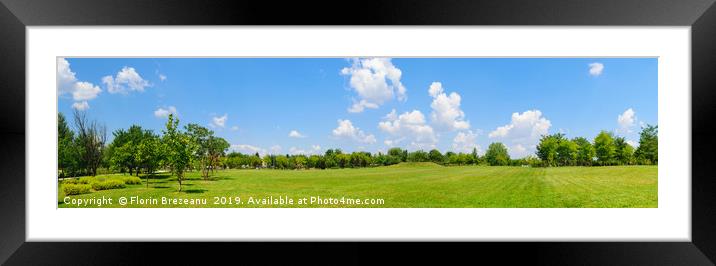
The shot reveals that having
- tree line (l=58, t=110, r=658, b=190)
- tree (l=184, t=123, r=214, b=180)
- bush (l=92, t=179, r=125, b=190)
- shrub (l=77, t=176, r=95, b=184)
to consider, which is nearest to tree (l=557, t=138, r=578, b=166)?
tree line (l=58, t=110, r=658, b=190)

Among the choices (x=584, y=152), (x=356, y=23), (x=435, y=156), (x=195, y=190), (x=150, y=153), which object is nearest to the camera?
(x=356, y=23)

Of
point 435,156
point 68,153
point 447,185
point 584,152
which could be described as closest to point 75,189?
point 68,153

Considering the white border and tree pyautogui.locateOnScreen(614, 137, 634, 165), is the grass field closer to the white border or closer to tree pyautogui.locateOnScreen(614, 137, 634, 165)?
tree pyautogui.locateOnScreen(614, 137, 634, 165)

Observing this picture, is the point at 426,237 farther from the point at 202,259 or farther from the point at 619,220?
the point at 202,259

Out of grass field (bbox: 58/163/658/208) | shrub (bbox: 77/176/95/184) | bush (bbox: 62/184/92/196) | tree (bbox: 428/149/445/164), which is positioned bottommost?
grass field (bbox: 58/163/658/208)

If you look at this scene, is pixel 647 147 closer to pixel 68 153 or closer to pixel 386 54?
pixel 386 54

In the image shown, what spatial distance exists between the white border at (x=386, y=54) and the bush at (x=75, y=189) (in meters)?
2.64

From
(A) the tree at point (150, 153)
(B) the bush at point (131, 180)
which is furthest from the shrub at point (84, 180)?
(A) the tree at point (150, 153)

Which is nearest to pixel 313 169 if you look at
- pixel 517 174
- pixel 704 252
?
pixel 517 174

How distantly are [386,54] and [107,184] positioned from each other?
14.4 ft

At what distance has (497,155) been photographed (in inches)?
240

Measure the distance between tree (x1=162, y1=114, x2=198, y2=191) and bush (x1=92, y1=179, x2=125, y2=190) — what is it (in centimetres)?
63

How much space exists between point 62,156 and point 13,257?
2890 millimetres

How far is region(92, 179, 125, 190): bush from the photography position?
482 cm
